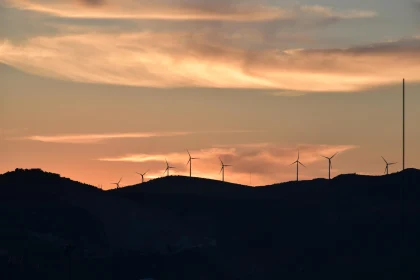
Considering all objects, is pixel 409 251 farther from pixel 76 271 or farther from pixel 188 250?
pixel 76 271

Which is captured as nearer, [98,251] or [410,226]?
[98,251]

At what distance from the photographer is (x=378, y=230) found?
19625 cm

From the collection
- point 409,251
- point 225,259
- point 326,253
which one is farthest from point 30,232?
point 409,251

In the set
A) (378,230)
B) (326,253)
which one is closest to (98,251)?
(326,253)

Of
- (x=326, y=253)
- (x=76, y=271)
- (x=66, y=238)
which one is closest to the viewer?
(x=76, y=271)

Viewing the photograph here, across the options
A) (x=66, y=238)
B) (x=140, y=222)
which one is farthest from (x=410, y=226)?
(x=66, y=238)

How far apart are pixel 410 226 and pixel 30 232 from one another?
222 feet

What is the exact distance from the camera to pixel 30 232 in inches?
6949

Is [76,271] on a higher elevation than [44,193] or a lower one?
lower

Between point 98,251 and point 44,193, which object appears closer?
point 98,251

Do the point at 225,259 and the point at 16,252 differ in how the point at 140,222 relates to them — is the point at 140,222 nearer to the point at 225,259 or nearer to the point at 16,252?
the point at 225,259

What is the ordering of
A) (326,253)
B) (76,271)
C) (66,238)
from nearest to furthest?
(76,271)
(66,238)
(326,253)

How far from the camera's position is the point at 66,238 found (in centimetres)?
17775

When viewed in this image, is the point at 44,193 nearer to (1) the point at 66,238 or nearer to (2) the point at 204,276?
(1) the point at 66,238
